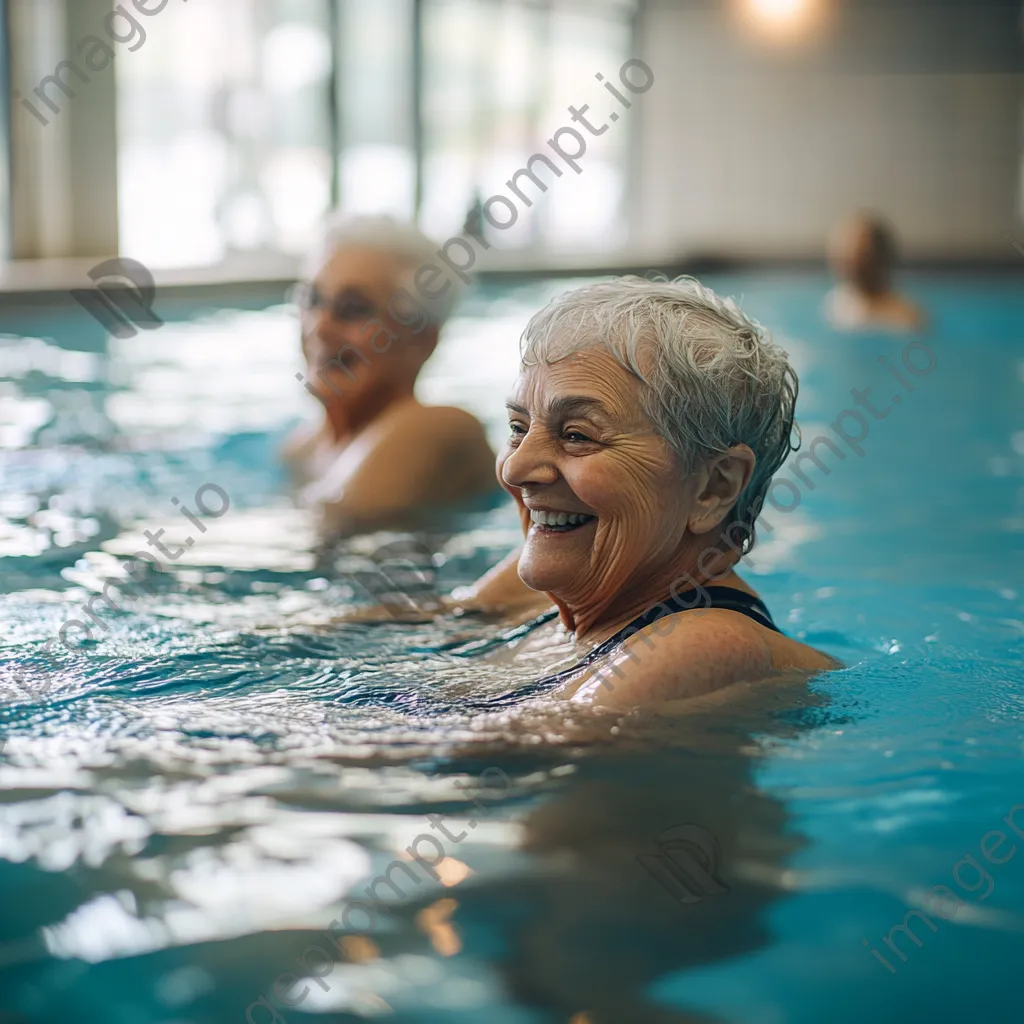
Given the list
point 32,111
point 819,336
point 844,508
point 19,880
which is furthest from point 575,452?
point 32,111

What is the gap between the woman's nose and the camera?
252 centimetres

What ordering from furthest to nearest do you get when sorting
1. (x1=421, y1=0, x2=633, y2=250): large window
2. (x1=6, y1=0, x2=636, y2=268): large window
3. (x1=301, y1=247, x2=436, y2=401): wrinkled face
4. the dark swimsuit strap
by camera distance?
(x1=421, y1=0, x2=633, y2=250): large window → (x1=6, y1=0, x2=636, y2=268): large window → (x1=301, y1=247, x2=436, y2=401): wrinkled face → the dark swimsuit strap

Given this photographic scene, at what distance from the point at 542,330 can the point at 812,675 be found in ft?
2.70

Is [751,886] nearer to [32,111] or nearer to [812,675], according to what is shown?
[812,675]

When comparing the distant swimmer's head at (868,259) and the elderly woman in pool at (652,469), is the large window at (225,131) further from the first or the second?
the elderly woman in pool at (652,469)

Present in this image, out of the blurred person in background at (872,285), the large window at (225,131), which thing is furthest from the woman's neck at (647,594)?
the large window at (225,131)

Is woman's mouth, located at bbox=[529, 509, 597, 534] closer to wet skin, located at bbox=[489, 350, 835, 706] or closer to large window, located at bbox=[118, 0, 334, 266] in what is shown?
wet skin, located at bbox=[489, 350, 835, 706]

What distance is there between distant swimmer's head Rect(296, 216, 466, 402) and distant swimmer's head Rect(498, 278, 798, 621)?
2.36 m

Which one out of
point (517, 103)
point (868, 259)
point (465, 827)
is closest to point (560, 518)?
point (465, 827)

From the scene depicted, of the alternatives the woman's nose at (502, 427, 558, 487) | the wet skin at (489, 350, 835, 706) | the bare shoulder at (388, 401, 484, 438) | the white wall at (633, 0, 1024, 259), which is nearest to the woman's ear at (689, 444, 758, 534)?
the wet skin at (489, 350, 835, 706)

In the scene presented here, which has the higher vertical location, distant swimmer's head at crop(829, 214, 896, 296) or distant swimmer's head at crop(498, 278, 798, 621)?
distant swimmer's head at crop(498, 278, 798, 621)

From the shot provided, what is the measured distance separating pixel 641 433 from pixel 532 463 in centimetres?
19

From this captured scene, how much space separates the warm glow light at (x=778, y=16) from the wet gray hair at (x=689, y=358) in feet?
64.0

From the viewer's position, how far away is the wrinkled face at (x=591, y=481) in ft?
8.15
